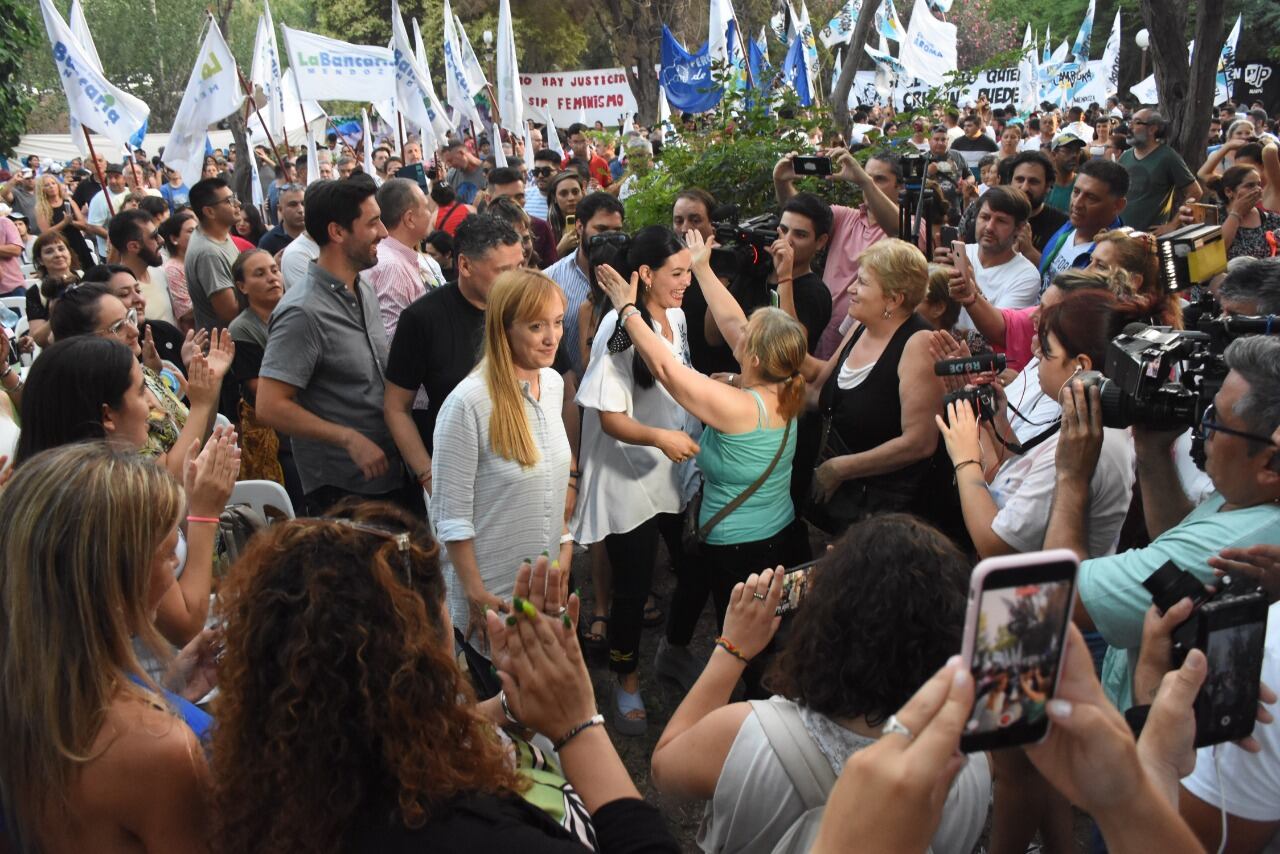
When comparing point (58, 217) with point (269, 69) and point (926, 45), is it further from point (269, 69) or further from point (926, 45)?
point (926, 45)

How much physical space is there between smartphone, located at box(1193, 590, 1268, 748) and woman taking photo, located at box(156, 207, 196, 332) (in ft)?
19.8

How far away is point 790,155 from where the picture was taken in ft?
18.8

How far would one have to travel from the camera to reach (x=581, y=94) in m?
24.3

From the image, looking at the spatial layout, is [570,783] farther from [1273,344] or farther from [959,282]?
[959,282]

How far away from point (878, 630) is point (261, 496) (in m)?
2.67

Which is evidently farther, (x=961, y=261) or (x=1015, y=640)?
(x=961, y=261)

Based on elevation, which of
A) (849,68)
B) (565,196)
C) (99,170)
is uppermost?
(849,68)

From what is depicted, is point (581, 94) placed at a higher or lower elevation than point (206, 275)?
higher

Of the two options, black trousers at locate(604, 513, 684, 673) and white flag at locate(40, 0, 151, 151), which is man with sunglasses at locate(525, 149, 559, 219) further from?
black trousers at locate(604, 513, 684, 673)

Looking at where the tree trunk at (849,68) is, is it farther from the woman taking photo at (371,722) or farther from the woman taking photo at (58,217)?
the woman taking photo at (371,722)

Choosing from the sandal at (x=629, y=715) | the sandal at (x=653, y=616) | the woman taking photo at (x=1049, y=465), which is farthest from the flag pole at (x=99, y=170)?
the woman taking photo at (x=1049, y=465)

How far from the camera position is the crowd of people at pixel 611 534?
1.44 meters

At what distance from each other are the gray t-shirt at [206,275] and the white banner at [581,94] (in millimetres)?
19074

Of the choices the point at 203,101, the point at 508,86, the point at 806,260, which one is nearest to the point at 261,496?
the point at 806,260
